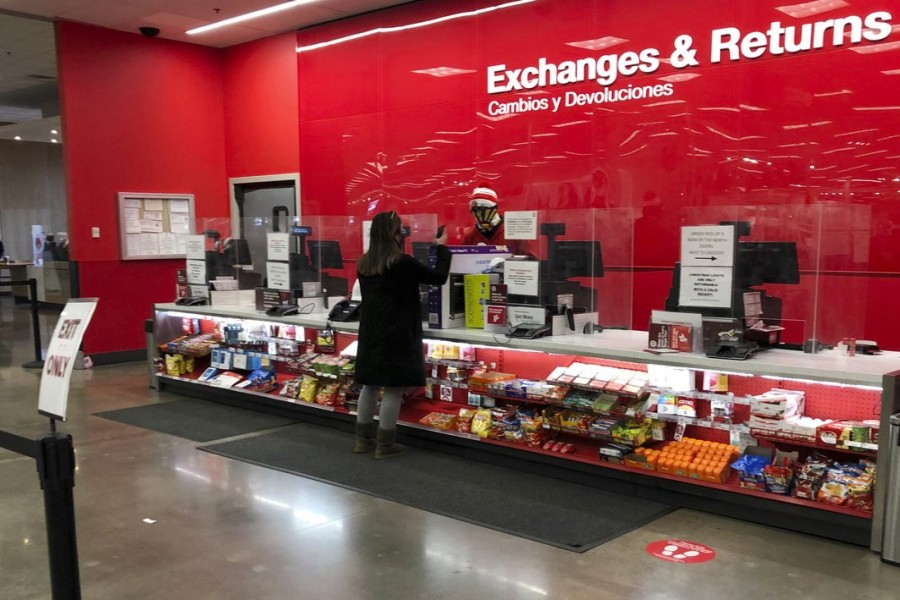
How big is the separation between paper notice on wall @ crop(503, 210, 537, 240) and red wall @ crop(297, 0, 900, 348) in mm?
260

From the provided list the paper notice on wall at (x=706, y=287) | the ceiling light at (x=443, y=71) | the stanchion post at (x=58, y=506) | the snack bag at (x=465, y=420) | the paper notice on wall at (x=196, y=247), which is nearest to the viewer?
the stanchion post at (x=58, y=506)

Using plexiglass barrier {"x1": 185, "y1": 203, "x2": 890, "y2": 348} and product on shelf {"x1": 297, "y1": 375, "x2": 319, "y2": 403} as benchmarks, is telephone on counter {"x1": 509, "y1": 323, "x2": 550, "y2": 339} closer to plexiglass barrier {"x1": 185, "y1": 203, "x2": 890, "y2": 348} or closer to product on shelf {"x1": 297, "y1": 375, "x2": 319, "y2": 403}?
plexiglass barrier {"x1": 185, "y1": 203, "x2": 890, "y2": 348}

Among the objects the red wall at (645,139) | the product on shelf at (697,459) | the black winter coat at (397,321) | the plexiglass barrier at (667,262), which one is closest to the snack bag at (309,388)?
the plexiglass barrier at (667,262)

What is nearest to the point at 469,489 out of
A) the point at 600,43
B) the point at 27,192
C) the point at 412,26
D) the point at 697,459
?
the point at 697,459

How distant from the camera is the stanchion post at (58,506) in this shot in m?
2.20

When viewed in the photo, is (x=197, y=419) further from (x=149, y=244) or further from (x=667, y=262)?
(x=667, y=262)

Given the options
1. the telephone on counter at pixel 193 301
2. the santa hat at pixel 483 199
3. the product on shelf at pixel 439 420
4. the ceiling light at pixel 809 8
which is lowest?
the product on shelf at pixel 439 420

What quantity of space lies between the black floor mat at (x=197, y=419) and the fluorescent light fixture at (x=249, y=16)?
14.3 ft

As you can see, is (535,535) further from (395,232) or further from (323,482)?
(395,232)

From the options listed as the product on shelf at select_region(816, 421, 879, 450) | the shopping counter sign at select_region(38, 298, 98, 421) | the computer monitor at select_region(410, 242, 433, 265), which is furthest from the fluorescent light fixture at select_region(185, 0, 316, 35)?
the product on shelf at select_region(816, 421, 879, 450)

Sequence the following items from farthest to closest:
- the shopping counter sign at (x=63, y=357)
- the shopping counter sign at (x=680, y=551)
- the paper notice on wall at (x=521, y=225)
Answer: the paper notice on wall at (x=521, y=225) < the shopping counter sign at (x=680, y=551) < the shopping counter sign at (x=63, y=357)

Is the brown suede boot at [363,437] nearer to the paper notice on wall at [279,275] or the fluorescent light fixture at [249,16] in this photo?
the paper notice on wall at [279,275]

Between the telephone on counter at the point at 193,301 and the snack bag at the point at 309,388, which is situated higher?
the telephone on counter at the point at 193,301

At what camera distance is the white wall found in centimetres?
1759
